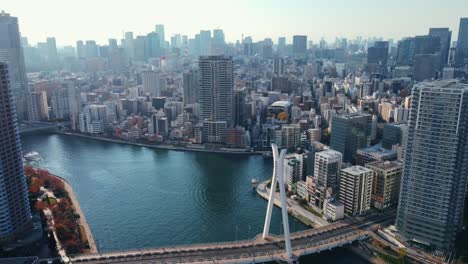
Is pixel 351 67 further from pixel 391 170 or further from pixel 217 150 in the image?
pixel 391 170

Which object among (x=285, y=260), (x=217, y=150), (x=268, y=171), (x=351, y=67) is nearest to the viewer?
(x=285, y=260)

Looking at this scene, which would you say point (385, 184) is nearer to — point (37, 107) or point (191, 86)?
point (191, 86)

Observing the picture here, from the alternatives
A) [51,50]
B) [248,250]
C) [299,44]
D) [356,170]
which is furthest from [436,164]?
[51,50]

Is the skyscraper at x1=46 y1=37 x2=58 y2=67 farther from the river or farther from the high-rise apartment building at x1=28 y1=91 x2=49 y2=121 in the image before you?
the river

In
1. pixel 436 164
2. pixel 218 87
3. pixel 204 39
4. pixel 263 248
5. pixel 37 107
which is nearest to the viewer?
pixel 436 164

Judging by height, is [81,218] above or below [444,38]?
below

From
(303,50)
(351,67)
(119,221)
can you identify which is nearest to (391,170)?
(119,221)

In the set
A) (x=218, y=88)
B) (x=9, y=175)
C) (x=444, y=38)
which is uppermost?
(x=444, y=38)

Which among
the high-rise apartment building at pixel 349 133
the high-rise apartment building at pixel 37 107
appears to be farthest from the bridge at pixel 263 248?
the high-rise apartment building at pixel 37 107
